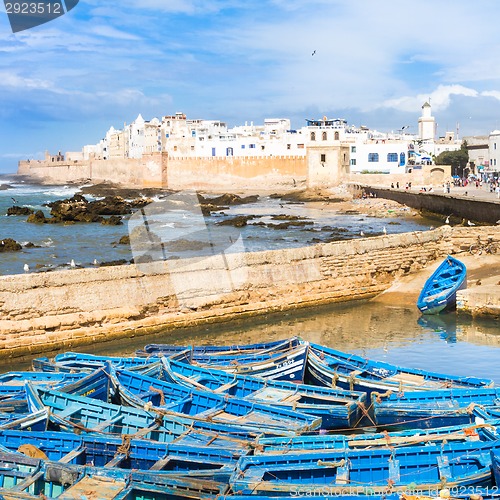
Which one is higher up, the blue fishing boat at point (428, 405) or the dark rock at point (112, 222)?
the dark rock at point (112, 222)

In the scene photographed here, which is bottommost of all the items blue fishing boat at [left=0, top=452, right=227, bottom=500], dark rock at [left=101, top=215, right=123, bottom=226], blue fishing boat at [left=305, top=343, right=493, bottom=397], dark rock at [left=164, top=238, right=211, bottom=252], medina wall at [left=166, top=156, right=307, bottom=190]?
blue fishing boat at [left=305, top=343, right=493, bottom=397]

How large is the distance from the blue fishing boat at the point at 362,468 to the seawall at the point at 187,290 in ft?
31.2

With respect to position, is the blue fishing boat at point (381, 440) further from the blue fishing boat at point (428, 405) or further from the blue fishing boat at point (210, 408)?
the blue fishing boat at point (428, 405)

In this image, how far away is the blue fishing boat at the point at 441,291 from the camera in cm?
2070

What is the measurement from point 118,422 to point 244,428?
1904mm

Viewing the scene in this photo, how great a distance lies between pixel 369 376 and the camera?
45.0 ft

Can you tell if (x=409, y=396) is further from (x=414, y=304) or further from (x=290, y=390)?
(x=414, y=304)

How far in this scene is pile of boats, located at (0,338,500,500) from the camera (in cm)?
829

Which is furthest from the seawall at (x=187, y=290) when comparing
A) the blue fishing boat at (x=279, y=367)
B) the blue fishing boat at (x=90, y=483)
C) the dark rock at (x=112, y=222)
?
the dark rock at (x=112, y=222)

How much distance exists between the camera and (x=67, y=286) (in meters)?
17.6

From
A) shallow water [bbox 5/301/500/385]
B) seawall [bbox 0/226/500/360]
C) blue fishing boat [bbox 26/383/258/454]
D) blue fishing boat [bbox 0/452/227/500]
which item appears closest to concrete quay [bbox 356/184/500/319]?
shallow water [bbox 5/301/500/385]

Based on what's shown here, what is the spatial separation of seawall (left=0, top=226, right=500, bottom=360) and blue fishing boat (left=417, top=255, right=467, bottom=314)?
2301 mm

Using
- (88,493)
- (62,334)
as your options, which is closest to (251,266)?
(62,334)

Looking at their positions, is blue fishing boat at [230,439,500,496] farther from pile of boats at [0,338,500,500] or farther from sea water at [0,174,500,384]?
sea water at [0,174,500,384]
